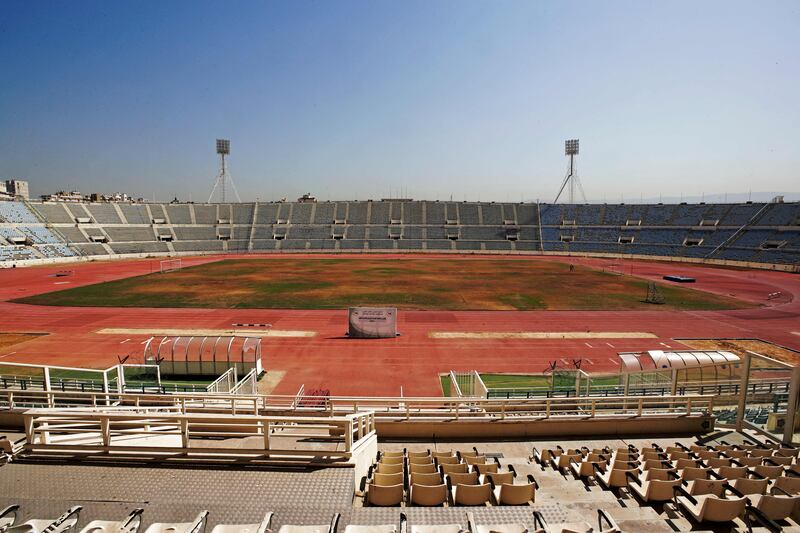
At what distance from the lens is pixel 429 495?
250 inches

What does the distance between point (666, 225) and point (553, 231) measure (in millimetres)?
22600

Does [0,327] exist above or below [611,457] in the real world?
below

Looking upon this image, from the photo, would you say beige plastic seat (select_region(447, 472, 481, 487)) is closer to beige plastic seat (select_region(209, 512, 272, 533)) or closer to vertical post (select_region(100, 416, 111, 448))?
beige plastic seat (select_region(209, 512, 272, 533))

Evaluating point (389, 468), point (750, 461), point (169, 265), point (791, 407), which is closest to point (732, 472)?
point (750, 461)

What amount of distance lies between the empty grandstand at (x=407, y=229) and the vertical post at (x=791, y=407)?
7686cm

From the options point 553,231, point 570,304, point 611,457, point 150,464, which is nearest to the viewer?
point 150,464

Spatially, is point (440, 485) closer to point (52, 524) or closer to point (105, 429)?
point (52, 524)

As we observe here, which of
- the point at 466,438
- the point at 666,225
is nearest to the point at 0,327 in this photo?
the point at 466,438

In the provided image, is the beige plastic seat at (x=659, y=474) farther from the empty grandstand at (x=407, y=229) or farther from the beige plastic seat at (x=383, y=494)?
the empty grandstand at (x=407, y=229)

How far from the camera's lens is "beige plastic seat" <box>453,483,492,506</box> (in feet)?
21.1

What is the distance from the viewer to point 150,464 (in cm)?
686

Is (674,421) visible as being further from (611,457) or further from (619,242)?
(619,242)

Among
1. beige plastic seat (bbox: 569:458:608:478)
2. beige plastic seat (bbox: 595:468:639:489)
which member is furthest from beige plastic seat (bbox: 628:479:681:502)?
beige plastic seat (bbox: 569:458:608:478)

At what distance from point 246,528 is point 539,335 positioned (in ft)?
94.5
